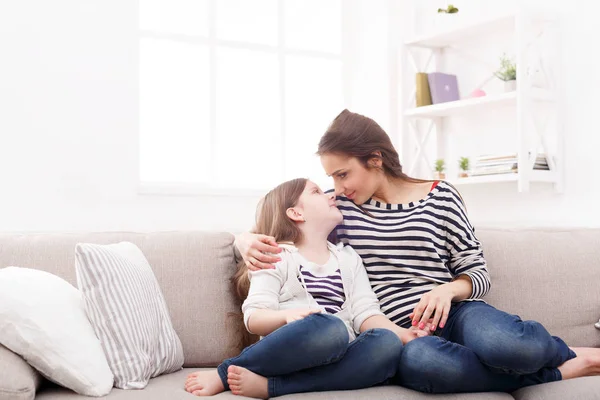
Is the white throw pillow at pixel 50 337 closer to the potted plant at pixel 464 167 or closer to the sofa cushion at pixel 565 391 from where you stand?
the sofa cushion at pixel 565 391

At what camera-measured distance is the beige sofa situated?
1.95 m

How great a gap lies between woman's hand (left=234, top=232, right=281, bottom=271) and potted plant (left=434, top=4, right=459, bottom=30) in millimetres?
2220

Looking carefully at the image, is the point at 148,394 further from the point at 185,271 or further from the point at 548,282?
the point at 548,282

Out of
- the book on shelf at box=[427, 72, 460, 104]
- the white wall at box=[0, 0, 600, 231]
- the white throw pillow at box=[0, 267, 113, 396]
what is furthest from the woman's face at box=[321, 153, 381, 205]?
the book on shelf at box=[427, 72, 460, 104]

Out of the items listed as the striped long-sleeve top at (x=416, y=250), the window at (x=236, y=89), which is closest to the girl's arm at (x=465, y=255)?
the striped long-sleeve top at (x=416, y=250)

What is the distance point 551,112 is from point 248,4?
1.74m

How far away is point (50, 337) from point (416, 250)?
1007 mm

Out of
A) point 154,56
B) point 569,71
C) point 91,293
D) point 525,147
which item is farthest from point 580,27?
point 91,293

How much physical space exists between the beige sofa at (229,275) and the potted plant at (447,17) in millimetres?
1745

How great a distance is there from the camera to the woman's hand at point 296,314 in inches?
67.8

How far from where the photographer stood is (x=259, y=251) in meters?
1.96

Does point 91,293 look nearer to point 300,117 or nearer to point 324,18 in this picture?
point 300,117

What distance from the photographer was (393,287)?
81.5 inches

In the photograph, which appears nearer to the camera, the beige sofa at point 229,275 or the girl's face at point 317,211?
the beige sofa at point 229,275
